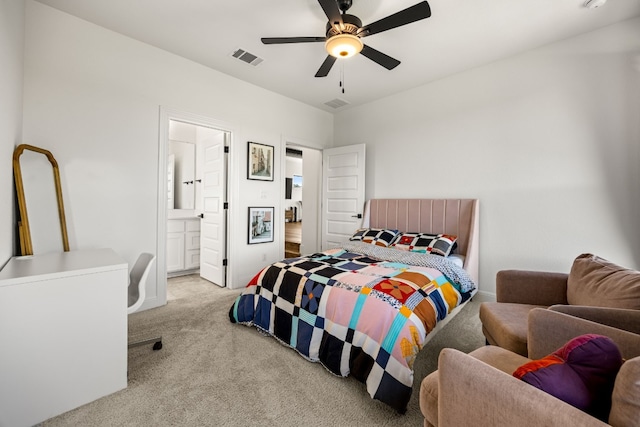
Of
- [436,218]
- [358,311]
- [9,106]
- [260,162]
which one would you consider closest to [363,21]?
A: [260,162]

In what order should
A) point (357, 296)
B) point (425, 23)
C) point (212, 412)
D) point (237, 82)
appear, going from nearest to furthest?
point (212, 412) < point (357, 296) < point (425, 23) < point (237, 82)

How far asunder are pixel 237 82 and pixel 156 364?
345 cm

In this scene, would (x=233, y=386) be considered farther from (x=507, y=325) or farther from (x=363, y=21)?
(x=363, y=21)

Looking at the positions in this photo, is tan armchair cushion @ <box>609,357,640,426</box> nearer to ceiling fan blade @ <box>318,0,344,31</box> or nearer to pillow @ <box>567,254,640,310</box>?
pillow @ <box>567,254,640,310</box>

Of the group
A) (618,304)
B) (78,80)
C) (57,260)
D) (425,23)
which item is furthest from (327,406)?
(78,80)

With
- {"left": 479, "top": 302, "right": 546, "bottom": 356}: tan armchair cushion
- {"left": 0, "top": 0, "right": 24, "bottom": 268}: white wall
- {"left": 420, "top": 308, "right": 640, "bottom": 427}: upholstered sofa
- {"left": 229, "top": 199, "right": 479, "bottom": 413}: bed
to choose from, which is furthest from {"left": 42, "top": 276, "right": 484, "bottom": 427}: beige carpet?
{"left": 0, "top": 0, "right": 24, "bottom": 268}: white wall

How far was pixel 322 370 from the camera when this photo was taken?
1929 millimetres

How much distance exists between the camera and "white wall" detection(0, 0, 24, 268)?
1714 mm

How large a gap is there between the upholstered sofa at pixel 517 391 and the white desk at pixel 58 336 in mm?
1847

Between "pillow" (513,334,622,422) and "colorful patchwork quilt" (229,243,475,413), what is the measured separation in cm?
85

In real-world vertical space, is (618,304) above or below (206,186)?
below

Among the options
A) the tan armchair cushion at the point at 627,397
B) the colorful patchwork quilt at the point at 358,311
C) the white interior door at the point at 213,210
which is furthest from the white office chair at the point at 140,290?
the tan armchair cushion at the point at 627,397

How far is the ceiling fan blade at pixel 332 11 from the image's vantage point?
184 centimetres

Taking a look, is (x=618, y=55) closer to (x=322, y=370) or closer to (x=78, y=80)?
(x=322, y=370)
